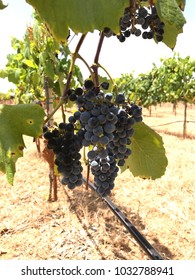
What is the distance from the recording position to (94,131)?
1.11 metres

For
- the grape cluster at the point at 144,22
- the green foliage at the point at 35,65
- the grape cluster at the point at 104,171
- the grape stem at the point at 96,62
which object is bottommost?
the grape cluster at the point at 104,171

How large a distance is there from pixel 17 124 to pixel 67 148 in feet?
0.72

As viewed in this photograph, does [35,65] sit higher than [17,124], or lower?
higher

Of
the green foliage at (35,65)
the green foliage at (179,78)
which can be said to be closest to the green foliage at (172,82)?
the green foliage at (179,78)

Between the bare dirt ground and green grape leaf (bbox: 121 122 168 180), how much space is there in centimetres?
229

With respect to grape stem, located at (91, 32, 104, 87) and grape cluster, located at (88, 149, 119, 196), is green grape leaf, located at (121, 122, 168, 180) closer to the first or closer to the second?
grape cluster, located at (88, 149, 119, 196)

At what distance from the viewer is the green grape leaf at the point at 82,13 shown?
0.78 m

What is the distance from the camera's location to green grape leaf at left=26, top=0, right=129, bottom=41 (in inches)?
30.7

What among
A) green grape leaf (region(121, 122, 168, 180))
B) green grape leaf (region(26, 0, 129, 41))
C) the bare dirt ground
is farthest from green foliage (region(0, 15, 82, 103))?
green grape leaf (region(26, 0, 129, 41))

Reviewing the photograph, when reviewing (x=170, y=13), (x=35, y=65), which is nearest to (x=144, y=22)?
(x=170, y=13)

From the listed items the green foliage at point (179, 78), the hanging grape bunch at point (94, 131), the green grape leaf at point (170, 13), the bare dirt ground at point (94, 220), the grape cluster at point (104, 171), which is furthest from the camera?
the green foliage at point (179, 78)

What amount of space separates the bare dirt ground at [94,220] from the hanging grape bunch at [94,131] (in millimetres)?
2567

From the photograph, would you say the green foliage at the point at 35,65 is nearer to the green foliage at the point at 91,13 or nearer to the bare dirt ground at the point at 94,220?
the bare dirt ground at the point at 94,220

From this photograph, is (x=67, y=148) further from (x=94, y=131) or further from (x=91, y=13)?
(x=91, y=13)
